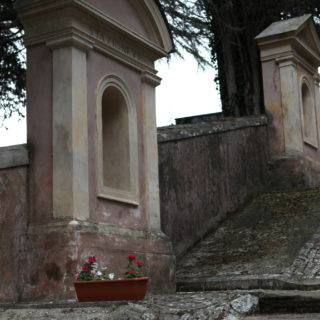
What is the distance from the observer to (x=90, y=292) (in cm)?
586

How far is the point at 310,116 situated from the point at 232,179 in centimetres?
340

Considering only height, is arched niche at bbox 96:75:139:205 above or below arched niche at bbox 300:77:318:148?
below

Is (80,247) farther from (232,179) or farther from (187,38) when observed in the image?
(187,38)

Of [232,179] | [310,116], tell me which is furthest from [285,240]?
[310,116]

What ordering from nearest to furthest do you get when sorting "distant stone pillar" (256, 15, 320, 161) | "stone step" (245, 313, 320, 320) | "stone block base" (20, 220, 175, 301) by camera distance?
"stone step" (245, 313, 320, 320)
"stone block base" (20, 220, 175, 301)
"distant stone pillar" (256, 15, 320, 161)

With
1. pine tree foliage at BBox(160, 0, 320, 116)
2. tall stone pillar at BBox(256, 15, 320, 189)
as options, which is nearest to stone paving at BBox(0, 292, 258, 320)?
tall stone pillar at BBox(256, 15, 320, 189)

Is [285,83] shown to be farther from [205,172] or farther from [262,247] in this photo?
[262,247]

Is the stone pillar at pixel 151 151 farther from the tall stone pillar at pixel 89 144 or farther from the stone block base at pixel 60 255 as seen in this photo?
the stone block base at pixel 60 255

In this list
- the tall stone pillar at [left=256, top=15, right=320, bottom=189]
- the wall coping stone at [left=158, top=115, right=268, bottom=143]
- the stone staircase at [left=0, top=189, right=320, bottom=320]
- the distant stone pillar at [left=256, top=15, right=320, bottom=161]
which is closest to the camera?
the stone staircase at [left=0, top=189, right=320, bottom=320]

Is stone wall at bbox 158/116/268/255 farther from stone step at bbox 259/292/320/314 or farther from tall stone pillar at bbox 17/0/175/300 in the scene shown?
stone step at bbox 259/292/320/314

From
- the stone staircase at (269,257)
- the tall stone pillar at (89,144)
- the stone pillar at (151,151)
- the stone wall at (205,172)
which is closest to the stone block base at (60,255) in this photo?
the tall stone pillar at (89,144)

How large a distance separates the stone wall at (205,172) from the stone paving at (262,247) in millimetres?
304

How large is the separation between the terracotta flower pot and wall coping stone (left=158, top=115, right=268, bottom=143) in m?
4.04

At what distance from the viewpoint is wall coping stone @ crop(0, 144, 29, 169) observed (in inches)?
283
